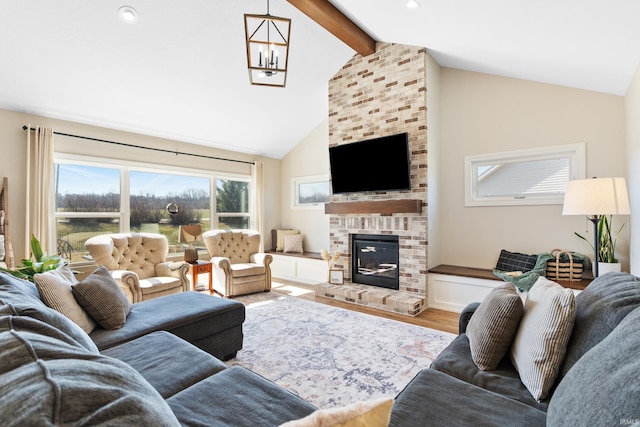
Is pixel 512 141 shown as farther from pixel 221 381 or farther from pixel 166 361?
pixel 166 361

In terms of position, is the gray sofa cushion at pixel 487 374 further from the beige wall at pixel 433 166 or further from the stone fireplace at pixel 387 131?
the beige wall at pixel 433 166

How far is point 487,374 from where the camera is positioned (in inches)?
58.0

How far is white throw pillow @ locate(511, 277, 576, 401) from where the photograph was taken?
1.27 m

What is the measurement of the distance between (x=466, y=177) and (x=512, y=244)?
3.31 ft

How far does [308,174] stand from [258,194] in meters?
1.06

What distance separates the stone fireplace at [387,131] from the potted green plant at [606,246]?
169 cm

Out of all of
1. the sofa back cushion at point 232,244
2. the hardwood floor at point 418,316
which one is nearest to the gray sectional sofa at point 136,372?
the hardwood floor at point 418,316

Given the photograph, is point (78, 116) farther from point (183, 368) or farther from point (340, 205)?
point (183, 368)

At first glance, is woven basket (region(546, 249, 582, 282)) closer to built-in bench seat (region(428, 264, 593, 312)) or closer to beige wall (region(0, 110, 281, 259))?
built-in bench seat (region(428, 264, 593, 312))

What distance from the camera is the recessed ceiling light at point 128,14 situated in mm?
2914

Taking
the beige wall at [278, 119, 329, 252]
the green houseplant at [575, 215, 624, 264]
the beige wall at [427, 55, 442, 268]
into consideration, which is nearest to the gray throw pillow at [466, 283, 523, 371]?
the green houseplant at [575, 215, 624, 264]

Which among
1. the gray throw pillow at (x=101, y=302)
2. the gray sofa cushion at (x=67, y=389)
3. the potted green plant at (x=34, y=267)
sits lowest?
the gray throw pillow at (x=101, y=302)

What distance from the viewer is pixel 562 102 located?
11.4 ft

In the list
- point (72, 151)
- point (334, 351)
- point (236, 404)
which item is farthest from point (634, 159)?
point (72, 151)
